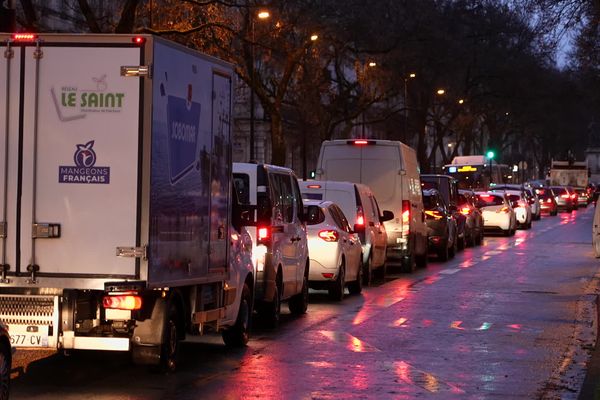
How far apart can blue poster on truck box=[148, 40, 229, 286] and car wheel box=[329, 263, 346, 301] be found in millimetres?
7781

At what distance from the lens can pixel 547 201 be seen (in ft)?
234

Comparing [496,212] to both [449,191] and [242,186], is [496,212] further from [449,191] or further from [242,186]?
[242,186]

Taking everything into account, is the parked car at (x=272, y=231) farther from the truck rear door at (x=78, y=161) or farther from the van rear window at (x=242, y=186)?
the truck rear door at (x=78, y=161)

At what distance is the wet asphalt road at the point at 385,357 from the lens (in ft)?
36.3

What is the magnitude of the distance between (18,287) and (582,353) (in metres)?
6.40

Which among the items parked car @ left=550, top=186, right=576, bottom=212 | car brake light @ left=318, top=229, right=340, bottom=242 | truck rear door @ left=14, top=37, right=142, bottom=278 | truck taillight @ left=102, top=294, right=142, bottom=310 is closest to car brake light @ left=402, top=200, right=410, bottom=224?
car brake light @ left=318, top=229, right=340, bottom=242

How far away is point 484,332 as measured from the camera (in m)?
15.9

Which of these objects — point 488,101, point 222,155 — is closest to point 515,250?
point 222,155

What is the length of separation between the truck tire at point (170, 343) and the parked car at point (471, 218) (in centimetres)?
2530

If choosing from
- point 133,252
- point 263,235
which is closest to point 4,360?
point 133,252

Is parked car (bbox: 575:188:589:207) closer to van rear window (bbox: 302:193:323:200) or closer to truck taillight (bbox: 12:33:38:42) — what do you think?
van rear window (bbox: 302:193:323:200)

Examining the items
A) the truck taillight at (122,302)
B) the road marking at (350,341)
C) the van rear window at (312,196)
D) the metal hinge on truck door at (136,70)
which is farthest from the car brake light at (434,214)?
the metal hinge on truck door at (136,70)

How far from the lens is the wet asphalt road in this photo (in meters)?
11.1

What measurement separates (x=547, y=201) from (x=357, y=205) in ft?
166
